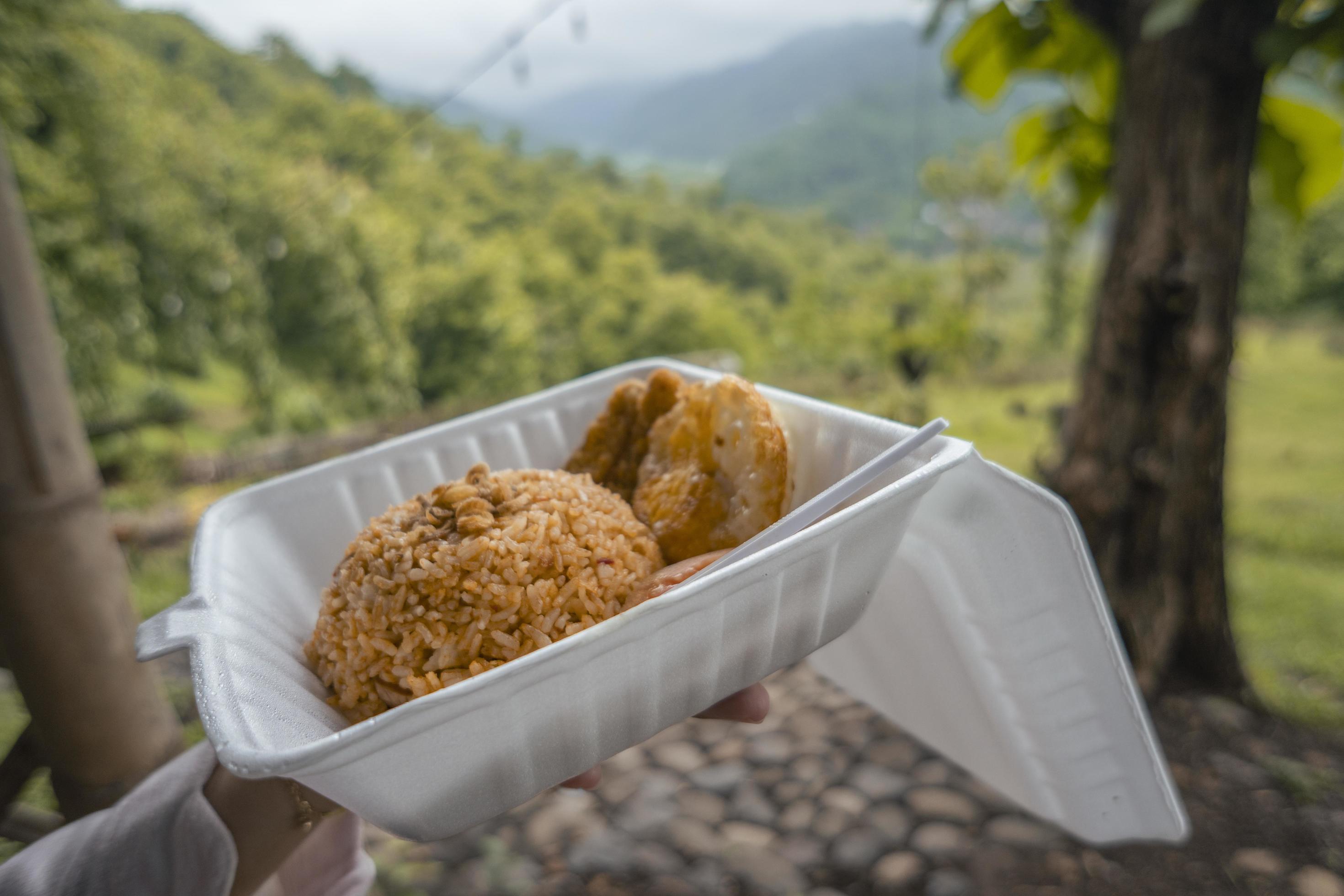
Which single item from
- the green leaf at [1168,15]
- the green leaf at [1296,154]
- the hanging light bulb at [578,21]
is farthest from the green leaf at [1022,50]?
the hanging light bulb at [578,21]

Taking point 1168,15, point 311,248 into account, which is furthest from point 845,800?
point 311,248

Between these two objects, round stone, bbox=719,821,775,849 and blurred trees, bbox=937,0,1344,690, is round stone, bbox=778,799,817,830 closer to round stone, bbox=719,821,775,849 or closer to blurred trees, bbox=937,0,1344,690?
round stone, bbox=719,821,775,849

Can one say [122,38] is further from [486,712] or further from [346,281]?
[486,712]

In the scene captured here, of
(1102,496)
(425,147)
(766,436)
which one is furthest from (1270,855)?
(425,147)

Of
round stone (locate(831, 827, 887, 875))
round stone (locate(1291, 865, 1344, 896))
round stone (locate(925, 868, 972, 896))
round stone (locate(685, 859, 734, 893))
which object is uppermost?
round stone (locate(685, 859, 734, 893))

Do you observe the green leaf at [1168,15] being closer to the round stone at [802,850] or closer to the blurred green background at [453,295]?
the blurred green background at [453,295]

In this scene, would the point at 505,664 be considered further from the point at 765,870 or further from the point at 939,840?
the point at 939,840

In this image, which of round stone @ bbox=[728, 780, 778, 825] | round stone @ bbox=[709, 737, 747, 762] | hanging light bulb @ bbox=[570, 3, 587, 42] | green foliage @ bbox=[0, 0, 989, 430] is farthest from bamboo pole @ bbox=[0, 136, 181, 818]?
green foliage @ bbox=[0, 0, 989, 430]
